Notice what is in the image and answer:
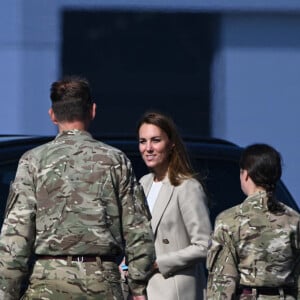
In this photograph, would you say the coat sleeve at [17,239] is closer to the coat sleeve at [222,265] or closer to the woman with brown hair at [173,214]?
the coat sleeve at [222,265]

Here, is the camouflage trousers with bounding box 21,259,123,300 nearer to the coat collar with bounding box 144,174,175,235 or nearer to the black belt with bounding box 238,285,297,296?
the black belt with bounding box 238,285,297,296

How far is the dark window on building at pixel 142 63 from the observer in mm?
11984

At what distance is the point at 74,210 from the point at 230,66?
6.76m

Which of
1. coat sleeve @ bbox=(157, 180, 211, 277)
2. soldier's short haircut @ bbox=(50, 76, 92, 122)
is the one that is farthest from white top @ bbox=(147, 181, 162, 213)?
soldier's short haircut @ bbox=(50, 76, 92, 122)

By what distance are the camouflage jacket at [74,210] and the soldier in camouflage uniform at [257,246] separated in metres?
0.36

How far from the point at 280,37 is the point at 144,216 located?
6860 mm

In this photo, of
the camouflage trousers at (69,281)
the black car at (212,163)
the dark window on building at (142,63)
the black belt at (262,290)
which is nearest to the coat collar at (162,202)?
the black car at (212,163)

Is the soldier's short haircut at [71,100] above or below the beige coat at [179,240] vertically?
above

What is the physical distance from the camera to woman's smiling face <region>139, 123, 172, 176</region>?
21.2 feet

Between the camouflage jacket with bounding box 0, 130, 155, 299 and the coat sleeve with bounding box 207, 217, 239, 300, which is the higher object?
the camouflage jacket with bounding box 0, 130, 155, 299

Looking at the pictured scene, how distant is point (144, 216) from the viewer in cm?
568

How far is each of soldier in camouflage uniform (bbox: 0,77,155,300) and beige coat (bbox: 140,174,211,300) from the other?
0.70 meters

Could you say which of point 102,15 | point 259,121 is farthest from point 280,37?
point 102,15

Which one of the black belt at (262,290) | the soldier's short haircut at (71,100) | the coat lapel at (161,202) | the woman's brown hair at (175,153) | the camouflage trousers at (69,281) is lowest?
the black belt at (262,290)
